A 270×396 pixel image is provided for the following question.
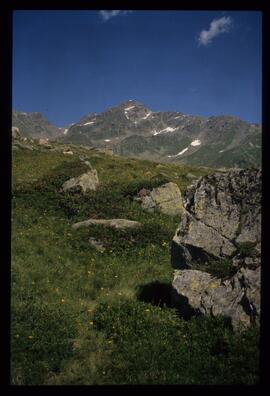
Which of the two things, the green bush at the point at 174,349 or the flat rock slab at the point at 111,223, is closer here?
the green bush at the point at 174,349

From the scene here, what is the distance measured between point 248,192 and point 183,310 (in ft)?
11.9

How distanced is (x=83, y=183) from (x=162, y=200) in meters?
4.21

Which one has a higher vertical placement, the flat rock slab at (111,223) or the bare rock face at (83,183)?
the bare rock face at (83,183)

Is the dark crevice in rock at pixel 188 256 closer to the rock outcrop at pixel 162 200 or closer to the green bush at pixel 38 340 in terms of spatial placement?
the green bush at pixel 38 340

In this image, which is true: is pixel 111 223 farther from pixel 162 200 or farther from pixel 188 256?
pixel 188 256

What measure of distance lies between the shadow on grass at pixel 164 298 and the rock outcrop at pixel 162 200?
7953mm

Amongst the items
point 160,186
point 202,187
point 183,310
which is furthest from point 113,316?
point 160,186

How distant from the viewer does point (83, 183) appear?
21.1m

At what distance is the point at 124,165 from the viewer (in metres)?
33.2

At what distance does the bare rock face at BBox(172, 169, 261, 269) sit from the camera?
10680mm

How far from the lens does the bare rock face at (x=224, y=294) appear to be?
8.62 meters

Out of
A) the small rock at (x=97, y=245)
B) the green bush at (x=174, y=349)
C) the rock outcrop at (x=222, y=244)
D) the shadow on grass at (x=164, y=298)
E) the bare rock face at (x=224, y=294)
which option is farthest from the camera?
the small rock at (x=97, y=245)

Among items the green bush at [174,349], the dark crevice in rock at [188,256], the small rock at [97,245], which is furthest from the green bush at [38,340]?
the small rock at [97,245]
